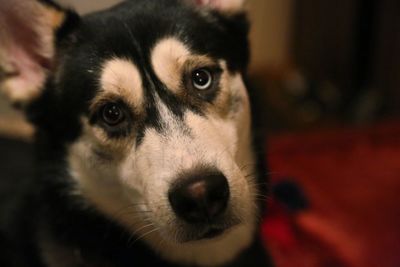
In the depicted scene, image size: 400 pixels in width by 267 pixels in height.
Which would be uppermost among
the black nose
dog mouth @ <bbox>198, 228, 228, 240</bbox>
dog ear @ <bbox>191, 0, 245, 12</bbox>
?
dog ear @ <bbox>191, 0, 245, 12</bbox>

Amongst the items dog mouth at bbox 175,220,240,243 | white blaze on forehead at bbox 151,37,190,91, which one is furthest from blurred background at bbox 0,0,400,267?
dog mouth at bbox 175,220,240,243

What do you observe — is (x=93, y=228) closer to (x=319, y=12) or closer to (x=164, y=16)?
(x=164, y=16)

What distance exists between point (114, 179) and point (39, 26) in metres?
0.43

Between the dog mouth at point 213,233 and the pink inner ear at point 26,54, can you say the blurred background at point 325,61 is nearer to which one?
the pink inner ear at point 26,54

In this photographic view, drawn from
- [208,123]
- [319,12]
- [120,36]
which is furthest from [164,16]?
[319,12]

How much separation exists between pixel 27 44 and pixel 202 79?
467 mm

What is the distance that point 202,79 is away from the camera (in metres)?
1.28

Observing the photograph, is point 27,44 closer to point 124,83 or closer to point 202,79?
point 124,83

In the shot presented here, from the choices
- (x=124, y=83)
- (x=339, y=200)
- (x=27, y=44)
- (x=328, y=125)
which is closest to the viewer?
(x=124, y=83)

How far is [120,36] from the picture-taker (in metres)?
1.25

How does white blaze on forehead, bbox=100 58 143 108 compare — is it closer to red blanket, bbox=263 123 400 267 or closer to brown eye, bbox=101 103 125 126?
brown eye, bbox=101 103 125 126

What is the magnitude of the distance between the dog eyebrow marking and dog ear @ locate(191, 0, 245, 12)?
0.31m

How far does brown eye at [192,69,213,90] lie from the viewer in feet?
4.14

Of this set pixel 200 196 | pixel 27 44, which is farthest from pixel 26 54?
pixel 200 196
